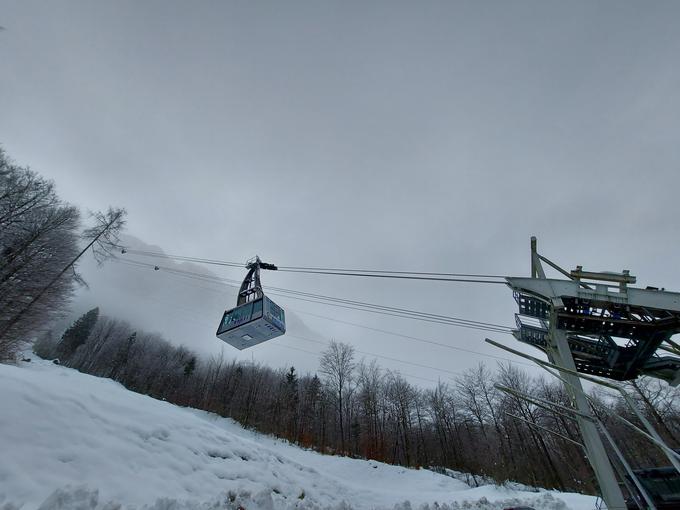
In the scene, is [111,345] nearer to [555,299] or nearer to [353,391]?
[353,391]

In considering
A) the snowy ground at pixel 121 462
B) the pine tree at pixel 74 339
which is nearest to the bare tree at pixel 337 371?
the snowy ground at pixel 121 462

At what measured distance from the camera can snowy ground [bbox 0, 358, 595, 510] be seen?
18.8 ft

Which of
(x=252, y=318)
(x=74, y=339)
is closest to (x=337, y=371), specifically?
(x=252, y=318)

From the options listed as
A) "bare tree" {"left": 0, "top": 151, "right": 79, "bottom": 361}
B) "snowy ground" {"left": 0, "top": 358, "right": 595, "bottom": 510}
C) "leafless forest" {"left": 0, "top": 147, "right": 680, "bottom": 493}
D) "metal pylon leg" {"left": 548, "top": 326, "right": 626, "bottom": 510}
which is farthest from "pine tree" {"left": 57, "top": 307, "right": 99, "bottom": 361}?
"metal pylon leg" {"left": 548, "top": 326, "right": 626, "bottom": 510}

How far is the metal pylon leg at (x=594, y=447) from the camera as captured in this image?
22.1ft

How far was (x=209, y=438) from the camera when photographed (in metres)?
11.8

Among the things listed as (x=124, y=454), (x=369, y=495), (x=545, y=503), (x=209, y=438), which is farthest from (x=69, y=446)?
(x=545, y=503)

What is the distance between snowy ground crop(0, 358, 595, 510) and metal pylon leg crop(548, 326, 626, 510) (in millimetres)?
5961

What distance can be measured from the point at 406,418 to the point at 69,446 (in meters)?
49.3

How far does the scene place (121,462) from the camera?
295 inches

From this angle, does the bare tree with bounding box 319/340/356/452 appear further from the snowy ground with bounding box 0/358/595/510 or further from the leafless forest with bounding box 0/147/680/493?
the snowy ground with bounding box 0/358/595/510

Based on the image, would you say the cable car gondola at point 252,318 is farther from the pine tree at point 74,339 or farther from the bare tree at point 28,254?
the pine tree at point 74,339

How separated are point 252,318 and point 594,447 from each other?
11531mm

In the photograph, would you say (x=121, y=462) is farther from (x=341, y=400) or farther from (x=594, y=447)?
(x=341, y=400)
